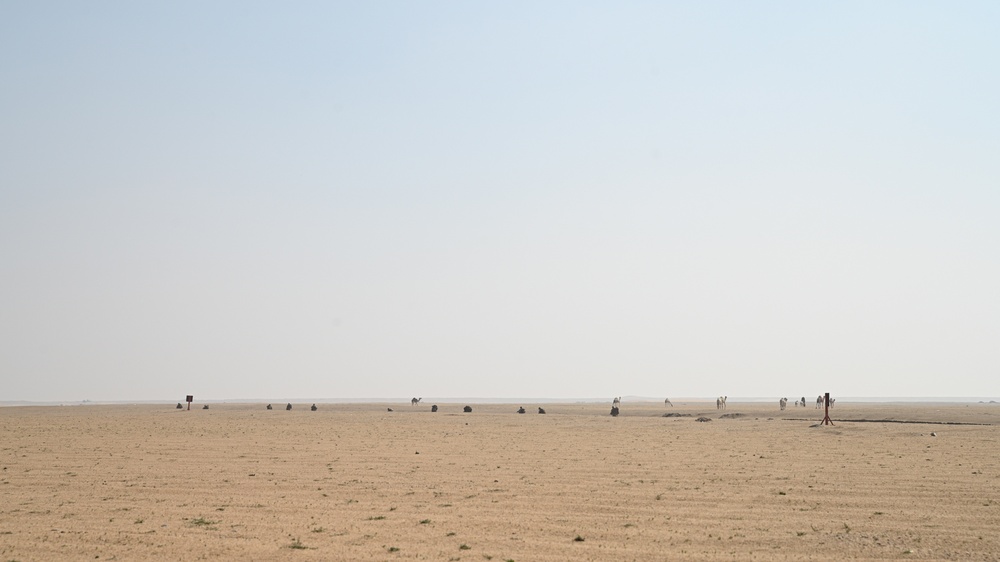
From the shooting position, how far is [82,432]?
44.6 m

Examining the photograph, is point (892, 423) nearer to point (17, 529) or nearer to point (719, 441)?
point (719, 441)

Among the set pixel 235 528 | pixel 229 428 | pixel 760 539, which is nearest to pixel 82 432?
pixel 229 428

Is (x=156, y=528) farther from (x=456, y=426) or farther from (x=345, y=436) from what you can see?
(x=456, y=426)

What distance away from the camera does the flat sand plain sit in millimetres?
14617

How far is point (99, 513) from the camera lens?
18016 millimetres

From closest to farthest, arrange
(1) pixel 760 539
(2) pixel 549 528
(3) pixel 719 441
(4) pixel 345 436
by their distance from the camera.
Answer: (1) pixel 760 539 < (2) pixel 549 528 < (3) pixel 719 441 < (4) pixel 345 436

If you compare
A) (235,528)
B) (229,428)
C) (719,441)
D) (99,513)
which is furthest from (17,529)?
(229,428)

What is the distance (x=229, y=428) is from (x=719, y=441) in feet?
95.8

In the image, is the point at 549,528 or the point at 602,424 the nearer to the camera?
the point at 549,528

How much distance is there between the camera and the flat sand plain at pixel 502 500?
1462 cm

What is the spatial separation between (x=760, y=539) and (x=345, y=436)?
98.8ft

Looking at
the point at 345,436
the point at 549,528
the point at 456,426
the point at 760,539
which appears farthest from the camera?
the point at 456,426

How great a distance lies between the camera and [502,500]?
65.3ft

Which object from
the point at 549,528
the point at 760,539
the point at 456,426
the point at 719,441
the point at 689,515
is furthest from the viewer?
the point at 456,426
